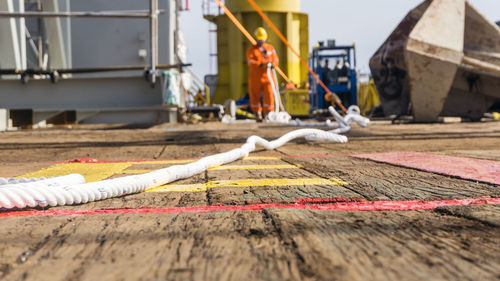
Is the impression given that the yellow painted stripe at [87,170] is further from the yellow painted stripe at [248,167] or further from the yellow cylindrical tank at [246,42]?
the yellow cylindrical tank at [246,42]

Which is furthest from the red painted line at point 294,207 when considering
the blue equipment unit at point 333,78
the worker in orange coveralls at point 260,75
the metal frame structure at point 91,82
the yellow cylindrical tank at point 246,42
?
the yellow cylindrical tank at point 246,42

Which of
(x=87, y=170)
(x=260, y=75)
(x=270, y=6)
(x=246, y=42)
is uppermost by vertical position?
(x=270, y=6)

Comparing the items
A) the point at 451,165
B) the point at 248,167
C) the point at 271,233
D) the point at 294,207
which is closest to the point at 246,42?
the point at 248,167

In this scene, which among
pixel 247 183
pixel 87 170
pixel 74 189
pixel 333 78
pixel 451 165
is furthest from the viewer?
pixel 333 78

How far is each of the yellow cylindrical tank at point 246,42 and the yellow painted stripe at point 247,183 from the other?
1946 cm

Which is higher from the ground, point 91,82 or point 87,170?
point 91,82

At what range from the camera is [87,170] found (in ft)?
8.22

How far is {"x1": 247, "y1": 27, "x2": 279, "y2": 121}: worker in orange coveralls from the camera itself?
9516 millimetres

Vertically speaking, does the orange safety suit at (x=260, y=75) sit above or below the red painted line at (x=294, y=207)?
above

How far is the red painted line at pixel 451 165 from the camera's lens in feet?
6.56

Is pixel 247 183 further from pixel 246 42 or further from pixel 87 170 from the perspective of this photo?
pixel 246 42

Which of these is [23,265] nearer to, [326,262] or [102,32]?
[326,262]

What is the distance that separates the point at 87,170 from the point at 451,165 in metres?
1.79

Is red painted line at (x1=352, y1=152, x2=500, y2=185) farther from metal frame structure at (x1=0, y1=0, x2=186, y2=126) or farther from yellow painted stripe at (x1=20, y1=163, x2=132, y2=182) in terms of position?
metal frame structure at (x1=0, y1=0, x2=186, y2=126)
